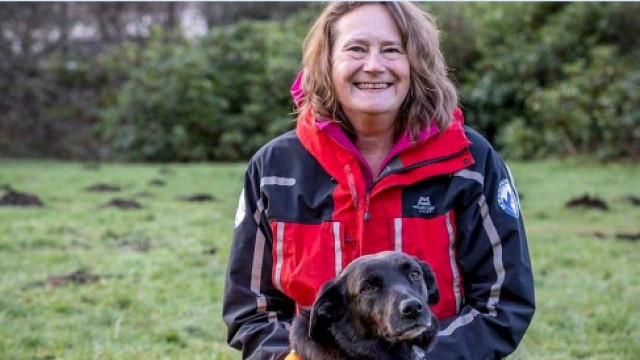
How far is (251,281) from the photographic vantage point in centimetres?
353

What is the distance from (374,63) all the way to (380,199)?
0.56m

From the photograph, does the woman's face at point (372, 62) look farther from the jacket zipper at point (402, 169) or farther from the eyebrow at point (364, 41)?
the jacket zipper at point (402, 169)

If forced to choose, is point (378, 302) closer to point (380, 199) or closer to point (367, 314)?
point (367, 314)

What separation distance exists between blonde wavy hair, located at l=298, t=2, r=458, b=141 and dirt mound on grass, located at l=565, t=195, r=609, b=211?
8.28m

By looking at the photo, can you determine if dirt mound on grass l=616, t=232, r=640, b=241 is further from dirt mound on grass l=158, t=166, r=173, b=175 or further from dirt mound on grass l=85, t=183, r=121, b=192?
dirt mound on grass l=158, t=166, r=173, b=175

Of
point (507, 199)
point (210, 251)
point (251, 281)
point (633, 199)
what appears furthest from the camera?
point (633, 199)

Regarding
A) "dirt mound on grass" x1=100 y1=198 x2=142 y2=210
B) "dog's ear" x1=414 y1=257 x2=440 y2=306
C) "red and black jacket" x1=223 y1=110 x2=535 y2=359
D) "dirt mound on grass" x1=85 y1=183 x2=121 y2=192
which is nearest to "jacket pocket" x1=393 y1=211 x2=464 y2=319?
"red and black jacket" x1=223 y1=110 x2=535 y2=359

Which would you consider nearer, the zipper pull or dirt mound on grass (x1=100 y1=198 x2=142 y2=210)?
the zipper pull

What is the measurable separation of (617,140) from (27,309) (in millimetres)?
13564

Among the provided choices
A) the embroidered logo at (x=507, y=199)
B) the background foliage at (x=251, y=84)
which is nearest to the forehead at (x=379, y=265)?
the embroidered logo at (x=507, y=199)

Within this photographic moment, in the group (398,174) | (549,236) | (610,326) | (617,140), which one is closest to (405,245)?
(398,174)

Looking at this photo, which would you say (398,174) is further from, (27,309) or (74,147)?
(74,147)

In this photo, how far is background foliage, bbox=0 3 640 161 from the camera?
18297 millimetres

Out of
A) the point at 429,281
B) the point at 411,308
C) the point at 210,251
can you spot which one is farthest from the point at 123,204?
the point at 411,308
